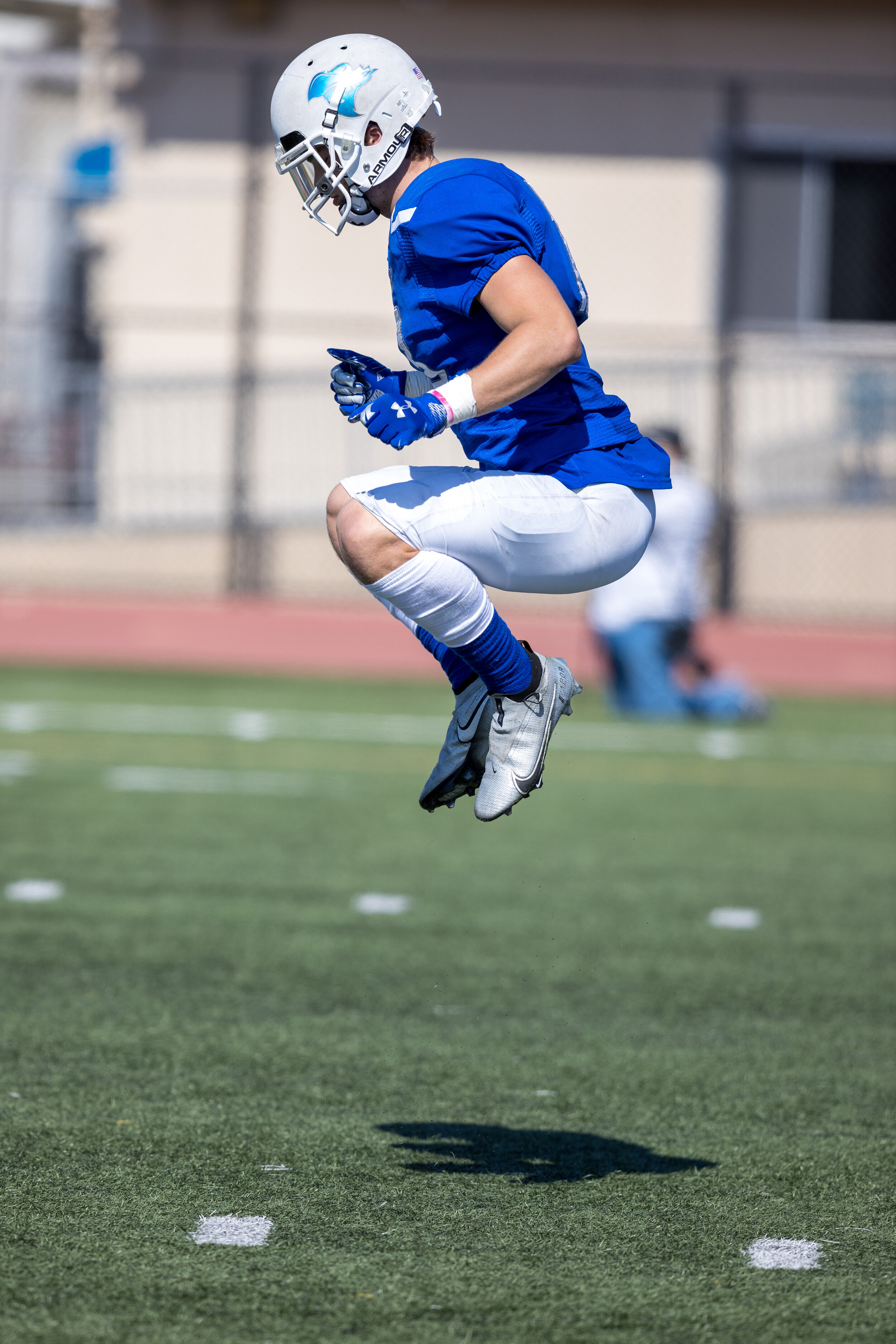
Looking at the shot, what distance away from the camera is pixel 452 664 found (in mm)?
3959

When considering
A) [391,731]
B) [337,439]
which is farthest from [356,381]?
[337,439]

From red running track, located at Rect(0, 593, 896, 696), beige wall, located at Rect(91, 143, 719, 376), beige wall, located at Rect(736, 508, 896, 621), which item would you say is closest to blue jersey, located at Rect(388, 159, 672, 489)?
red running track, located at Rect(0, 593, 896, 696)

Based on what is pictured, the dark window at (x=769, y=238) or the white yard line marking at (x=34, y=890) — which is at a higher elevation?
the dark window at (x=769, y=238)

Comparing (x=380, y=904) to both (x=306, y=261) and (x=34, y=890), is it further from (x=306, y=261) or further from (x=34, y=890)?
(x=306, y=261)

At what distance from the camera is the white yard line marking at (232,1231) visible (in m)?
3.11

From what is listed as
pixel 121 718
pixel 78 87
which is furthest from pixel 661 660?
pixel 78 87

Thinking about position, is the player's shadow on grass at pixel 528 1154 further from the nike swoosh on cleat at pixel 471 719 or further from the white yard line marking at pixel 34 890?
the white yard line marking at pixel 34 890

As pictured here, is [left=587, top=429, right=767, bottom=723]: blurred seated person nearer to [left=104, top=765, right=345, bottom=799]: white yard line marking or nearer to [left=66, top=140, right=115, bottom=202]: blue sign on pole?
[left=104, top=765, right=345, bottom=799]: white yard line marking

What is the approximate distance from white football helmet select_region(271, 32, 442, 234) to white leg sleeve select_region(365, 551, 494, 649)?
2.39 feet

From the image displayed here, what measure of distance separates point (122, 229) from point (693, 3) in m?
5.35

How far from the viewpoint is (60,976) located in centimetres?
514

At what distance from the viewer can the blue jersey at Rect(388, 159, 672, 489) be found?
11.2 feet

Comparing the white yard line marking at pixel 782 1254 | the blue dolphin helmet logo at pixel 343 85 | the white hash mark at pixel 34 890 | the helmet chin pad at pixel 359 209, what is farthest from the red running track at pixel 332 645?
the white yard line marking at pixel 782 1254

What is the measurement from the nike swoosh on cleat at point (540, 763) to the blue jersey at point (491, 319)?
452 mm
